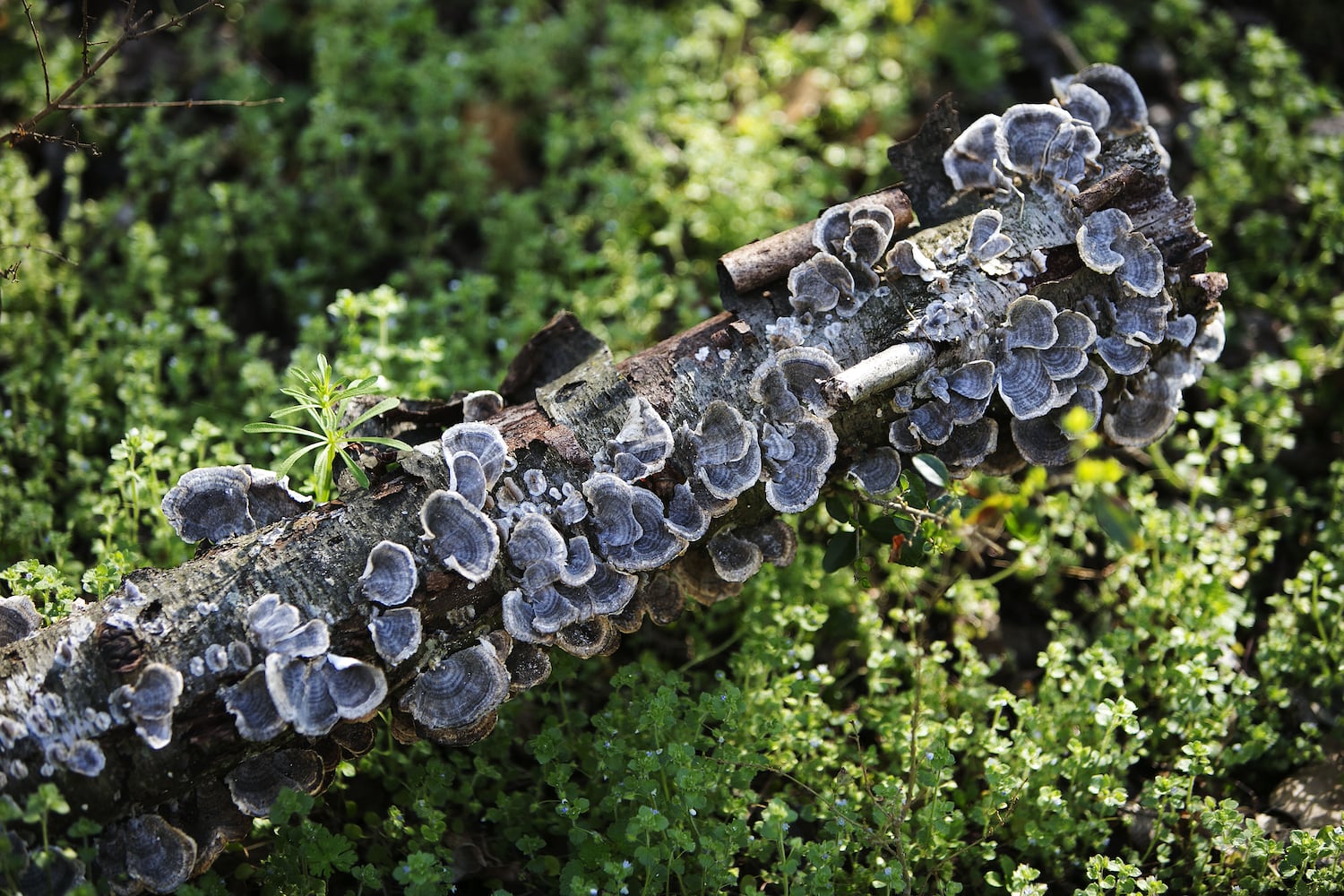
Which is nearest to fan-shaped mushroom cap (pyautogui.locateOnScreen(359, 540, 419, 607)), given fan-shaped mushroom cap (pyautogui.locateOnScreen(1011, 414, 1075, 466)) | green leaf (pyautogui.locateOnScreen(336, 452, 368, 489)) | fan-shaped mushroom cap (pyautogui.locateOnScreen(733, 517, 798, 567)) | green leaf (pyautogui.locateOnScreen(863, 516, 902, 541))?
green leaf (pyautogui.locateOnScreen(336, 452, 368, 489))

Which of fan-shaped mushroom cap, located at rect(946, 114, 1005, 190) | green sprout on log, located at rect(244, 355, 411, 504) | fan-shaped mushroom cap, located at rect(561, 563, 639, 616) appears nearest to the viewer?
fan-shaped mushroom cap, located at rect(561, 563, 639, 616)

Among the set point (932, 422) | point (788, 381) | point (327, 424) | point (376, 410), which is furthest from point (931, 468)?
point (327, 424)

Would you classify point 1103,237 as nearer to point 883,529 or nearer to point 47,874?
point 883,529

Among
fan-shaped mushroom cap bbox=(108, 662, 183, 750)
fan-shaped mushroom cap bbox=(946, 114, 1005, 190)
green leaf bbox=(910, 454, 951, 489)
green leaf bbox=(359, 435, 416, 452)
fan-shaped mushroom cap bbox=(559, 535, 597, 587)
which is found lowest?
green leaf bbox=(910, 454, 951, 489)

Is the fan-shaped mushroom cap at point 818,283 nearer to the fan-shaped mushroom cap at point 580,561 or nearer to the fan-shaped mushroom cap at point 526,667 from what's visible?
the fan-shaped mushroom cap at point 580,561

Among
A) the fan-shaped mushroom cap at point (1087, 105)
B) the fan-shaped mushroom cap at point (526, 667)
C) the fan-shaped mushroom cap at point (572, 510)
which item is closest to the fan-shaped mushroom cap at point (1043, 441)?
the fan-shaped mushroom cap at point (1087, 105)

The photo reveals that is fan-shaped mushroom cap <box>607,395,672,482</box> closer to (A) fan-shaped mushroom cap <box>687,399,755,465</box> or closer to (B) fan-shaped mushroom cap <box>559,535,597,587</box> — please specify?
(A) fan-shaped mushroom cap <box>687,399,755,465</box>

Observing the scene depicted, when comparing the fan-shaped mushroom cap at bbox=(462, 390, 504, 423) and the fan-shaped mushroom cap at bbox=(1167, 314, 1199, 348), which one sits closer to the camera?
the fan-shaped mushroom cap at bbox=(462, 390, 504, 423)
